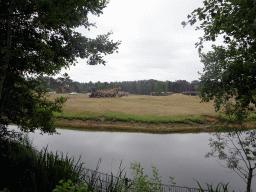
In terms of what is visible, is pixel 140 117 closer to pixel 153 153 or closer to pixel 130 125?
pixel 130 125

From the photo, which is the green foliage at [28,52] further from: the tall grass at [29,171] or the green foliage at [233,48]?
the green foliage at [233,48]

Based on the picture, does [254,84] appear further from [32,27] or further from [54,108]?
[32,27]

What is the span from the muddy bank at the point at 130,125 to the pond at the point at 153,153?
5.88 feet

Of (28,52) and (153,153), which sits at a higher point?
(28,52)

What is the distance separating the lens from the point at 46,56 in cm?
530

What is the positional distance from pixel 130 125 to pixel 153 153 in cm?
912

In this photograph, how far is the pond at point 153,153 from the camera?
9.75 meters

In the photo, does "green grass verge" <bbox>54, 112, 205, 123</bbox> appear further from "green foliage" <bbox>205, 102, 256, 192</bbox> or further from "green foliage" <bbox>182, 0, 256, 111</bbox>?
"green foliage" <bbox>182, 0, 256, 111</bbox>

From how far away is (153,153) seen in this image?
13094 millimetres

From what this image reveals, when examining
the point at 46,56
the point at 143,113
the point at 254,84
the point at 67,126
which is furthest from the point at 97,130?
the point at 254,84

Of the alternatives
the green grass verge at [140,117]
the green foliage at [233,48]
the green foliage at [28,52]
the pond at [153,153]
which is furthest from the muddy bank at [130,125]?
the green foliage at [28,52]

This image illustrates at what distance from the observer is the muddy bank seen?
20.8 m

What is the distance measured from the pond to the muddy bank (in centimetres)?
179

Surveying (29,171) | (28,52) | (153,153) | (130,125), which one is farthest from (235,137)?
(130,125)
